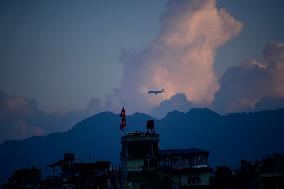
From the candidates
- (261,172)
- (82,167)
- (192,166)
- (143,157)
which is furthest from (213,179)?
(82,167)

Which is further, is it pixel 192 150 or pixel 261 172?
pixel 192 150

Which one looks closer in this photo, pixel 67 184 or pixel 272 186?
pixel 272 186

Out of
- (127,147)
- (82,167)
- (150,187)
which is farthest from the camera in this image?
(82,167)

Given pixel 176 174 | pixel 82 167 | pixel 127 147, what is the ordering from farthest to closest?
1. pixel 82 167
2. pixel 127 147
3. pixel 176 174

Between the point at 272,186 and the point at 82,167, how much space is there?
133ft

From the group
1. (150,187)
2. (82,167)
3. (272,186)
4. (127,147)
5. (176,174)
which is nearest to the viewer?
(272,186)

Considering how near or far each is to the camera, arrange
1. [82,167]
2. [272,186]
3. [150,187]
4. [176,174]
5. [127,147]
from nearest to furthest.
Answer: [272,186], [150,187], [176,174], [127,147], [82,167]

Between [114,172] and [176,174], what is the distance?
16.6 metres

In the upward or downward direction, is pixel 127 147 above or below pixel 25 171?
above

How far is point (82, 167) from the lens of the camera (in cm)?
6962

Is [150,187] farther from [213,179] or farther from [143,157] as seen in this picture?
[213,179]

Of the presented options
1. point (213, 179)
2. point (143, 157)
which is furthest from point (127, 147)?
point (213, 179)

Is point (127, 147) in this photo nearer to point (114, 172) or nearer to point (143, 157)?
point (143, 157)

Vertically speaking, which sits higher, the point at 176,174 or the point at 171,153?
the point at 171,153
